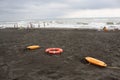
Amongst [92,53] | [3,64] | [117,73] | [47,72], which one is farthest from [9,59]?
[117,73]

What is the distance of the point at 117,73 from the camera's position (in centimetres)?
605

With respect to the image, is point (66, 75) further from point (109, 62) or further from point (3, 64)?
point (3, 64)

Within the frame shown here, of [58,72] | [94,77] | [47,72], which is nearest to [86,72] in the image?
[94,77]

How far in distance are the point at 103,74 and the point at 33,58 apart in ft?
10.7

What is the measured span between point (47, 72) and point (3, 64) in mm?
2178

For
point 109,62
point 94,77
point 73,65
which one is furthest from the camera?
point 109,62

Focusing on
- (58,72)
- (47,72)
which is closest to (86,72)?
(58,72)

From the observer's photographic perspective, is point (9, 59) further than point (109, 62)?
Yes

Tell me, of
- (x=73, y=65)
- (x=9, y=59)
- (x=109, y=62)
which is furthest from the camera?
(x=9, y=59)

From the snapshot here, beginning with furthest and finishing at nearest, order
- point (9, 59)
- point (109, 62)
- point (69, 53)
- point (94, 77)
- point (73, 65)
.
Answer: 1. point (69, 53)
2. point (9, 59)
3. point (109, 62)
4. point (73, 65)
5. point (94, 77)

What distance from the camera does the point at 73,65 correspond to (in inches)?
267

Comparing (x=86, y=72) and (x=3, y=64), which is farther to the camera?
(x=3, y=64)

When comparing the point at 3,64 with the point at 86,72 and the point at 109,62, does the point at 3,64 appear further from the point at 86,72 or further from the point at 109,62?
the point at 109,62

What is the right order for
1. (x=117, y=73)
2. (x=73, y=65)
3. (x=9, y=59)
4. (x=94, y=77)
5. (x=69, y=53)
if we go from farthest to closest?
(x=69, y=53) < (x=9, y=59) < (x=73, y=65) < (x=117, y=73) < (x=94, y=77)
